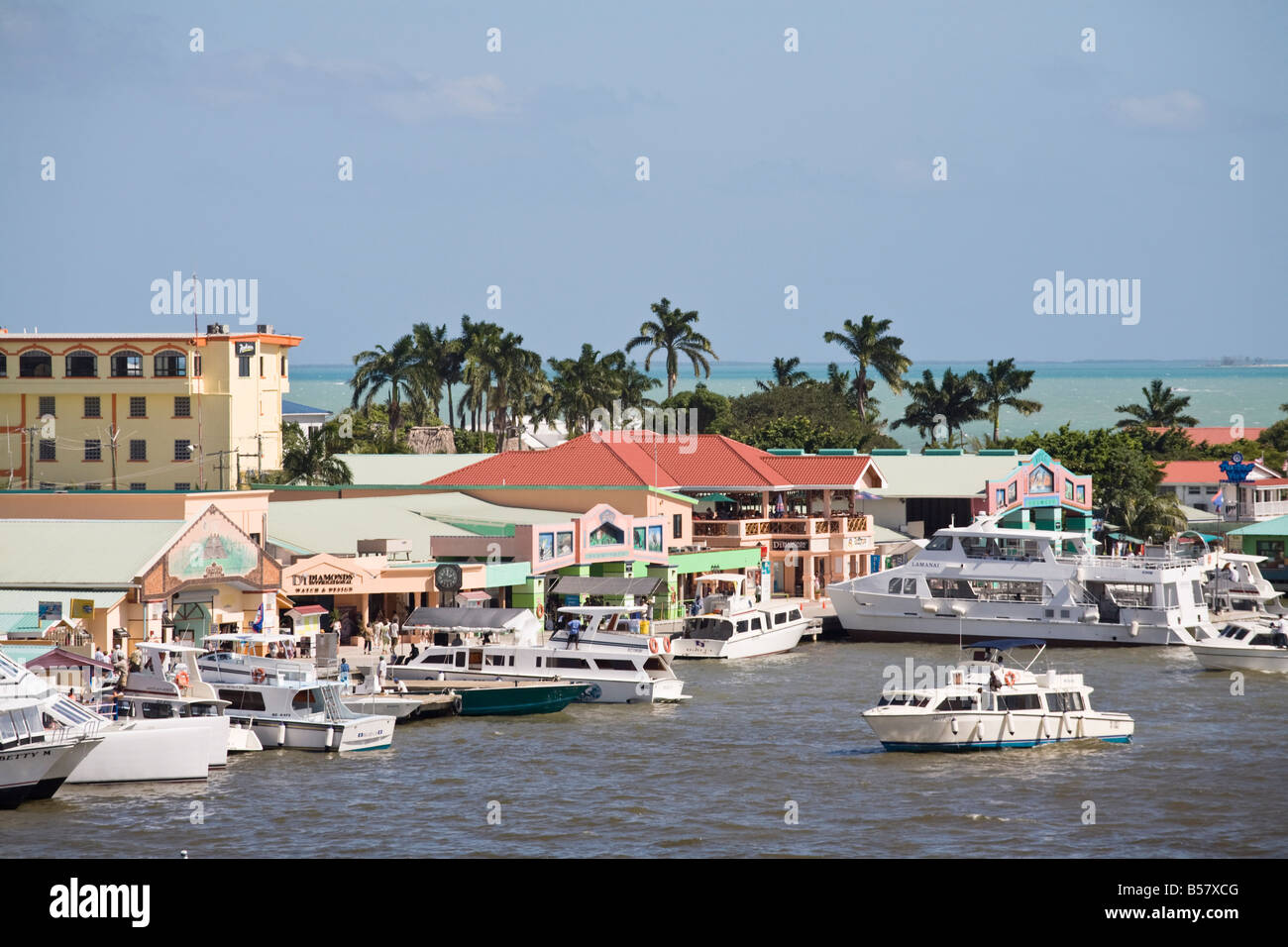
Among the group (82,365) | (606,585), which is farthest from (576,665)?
(82,365)

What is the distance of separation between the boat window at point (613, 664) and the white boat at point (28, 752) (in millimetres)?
19070

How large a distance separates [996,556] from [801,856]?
139ft

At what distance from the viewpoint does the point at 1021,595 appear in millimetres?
72750

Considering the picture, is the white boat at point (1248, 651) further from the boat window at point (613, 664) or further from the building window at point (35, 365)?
the building window at point (35, 365)

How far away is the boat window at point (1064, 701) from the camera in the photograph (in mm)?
45906

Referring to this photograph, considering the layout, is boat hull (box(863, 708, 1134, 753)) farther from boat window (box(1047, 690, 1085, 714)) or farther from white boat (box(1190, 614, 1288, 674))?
white boat (box(1190, 614, 1288, 674))

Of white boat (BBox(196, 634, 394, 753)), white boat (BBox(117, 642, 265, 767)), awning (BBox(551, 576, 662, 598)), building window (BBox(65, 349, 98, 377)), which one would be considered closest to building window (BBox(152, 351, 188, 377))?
building window (BBox(65, 349, 98, 377))

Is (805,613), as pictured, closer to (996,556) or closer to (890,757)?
(996,556)

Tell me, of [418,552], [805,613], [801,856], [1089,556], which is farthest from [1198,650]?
[801,856]

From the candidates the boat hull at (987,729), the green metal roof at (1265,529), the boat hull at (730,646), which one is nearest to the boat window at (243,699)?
the boat hull at (987,729)

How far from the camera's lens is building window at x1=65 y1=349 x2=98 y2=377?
82500 mm

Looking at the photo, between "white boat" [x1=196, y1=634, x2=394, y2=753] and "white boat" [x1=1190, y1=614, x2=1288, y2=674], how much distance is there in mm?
30228

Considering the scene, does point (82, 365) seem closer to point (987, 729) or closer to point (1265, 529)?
point (987, 729)

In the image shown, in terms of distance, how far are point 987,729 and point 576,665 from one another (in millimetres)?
13533
